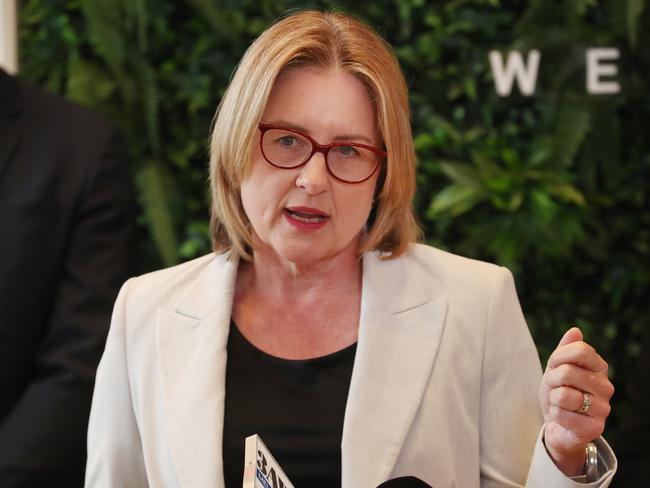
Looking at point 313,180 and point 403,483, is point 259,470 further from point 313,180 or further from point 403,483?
point 313,180

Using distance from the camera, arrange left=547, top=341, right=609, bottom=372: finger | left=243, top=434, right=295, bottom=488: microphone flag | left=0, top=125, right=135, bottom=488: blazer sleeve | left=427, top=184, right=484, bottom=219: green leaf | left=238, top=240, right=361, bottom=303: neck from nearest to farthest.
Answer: left=243, top=434, right=295, bottom=488: microphone flag → left=547, top=341, right=609, bottom=372: finger → left=238, top=240, right=361, bottom=303: neck → left=0, top=125, right=135, bottom=488: blazer sleeve → left=427, top=184, right=484, bottom=219: green leaf

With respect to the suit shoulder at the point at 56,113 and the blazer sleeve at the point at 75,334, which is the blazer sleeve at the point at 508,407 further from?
the suit shoulder at the point at 56,113

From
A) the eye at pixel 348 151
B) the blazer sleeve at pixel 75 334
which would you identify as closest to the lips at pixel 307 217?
the eye at pixel 348 151

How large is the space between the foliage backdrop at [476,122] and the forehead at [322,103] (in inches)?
58.4

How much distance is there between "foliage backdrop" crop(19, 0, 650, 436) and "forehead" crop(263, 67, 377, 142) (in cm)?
148

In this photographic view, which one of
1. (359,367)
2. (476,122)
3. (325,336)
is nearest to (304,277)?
(325,336)

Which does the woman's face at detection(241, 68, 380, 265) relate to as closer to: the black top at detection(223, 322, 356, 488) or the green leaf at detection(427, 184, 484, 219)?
the black top at detection(223, 322, 356, 488)

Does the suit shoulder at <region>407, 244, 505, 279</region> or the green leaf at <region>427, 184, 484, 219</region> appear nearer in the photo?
the suit shoulder at <region>407, 244, 505, 279</region>

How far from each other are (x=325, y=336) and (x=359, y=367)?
0.12m

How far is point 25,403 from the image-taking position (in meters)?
2.53

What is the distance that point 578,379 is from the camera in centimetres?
144

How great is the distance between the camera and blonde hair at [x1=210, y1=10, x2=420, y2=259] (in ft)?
5.62

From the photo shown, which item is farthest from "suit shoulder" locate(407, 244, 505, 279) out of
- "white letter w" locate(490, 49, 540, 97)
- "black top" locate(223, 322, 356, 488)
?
"white letter w" locate(490, 49, 540, 97)

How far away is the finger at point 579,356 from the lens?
1.43 metres
